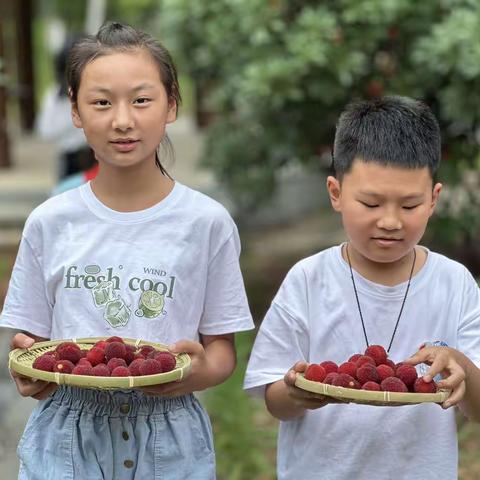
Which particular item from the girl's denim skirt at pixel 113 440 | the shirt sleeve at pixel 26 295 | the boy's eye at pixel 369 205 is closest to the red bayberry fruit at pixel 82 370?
the girl's denim skirt at pixel 113 440

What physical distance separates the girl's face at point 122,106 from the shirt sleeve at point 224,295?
0.32 metres

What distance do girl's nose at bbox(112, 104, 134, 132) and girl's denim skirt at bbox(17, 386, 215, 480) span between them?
628mm

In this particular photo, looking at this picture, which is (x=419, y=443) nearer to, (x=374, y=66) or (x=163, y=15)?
(x=374, y=66)

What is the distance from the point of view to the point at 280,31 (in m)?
5.96

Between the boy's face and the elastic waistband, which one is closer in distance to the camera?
the boy's face

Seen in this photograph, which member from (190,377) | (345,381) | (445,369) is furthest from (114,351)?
(445,369)

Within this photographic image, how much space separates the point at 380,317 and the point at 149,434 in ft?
2.04

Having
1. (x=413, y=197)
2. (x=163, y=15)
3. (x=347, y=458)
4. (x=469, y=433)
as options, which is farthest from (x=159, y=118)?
(x=163, y=15)

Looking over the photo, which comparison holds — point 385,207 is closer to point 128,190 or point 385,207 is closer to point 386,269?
point 386,269

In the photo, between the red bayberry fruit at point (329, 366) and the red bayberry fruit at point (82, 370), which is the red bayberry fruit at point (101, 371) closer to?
the red bayberry fruit at point (82, 370)

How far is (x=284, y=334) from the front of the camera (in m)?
2.67

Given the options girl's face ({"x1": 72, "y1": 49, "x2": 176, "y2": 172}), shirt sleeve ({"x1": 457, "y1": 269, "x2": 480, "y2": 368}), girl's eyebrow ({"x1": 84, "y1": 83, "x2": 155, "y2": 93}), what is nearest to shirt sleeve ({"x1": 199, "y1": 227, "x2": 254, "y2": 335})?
girl's face ({"x1": 72, "y1": 49, "x2": 176, "y2": 172})

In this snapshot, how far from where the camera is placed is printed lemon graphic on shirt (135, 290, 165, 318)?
2.64 meters

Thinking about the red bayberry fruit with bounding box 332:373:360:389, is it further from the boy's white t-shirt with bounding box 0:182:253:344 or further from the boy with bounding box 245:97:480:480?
the boy's white t-shirt with bounding box 0:182:253:344
